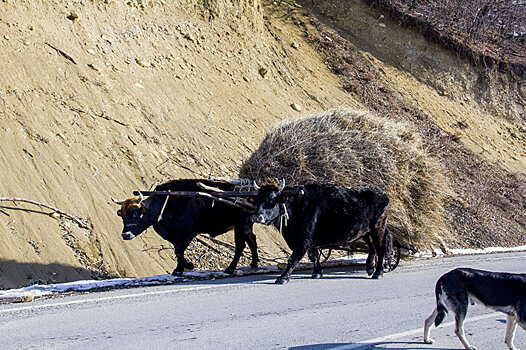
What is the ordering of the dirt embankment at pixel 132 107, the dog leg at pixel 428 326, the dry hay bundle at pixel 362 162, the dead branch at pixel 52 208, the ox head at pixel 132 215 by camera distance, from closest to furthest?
the dog leg at pixel 428 326 < the ox head at pixel 132 215 < the dry hay bundle at pixel 362 162 < the dead branch at pixel 52 208 < the dirt embankment at pixel 132 107

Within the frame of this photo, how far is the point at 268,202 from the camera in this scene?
921 centimetres

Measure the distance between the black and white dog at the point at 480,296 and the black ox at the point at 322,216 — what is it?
3.61 metres

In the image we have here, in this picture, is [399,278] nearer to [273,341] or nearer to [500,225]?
[273,341]

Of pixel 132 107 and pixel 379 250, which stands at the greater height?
pixel 132 107

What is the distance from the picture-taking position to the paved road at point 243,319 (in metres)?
6.08

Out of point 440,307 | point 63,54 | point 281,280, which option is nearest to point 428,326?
point 440,307

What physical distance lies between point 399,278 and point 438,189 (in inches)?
87.3

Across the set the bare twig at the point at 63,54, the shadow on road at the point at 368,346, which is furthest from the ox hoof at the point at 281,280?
the bare twig at the point at 63,54

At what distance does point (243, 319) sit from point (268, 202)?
263 cm

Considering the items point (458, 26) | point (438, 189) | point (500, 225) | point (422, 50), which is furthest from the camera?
point (458, 26)

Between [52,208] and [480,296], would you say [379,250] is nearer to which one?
[480,296]

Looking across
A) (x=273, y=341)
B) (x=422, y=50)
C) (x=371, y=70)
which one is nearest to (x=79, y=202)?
(x=273, y=341)

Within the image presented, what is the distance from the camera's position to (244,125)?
18312mm

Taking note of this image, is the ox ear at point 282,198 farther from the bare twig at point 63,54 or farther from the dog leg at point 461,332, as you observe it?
the bare twig at point 63,54
